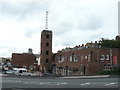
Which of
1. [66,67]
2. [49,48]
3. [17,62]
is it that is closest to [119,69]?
[66,67]

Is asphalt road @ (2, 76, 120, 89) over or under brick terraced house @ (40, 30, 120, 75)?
under

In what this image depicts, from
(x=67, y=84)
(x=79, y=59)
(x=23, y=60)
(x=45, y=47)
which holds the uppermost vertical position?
(x=45, y=47)

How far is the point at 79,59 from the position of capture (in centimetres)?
7706

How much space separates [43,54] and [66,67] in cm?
1769

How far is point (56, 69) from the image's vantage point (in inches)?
3846

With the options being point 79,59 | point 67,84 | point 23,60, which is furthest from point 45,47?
point 67,84

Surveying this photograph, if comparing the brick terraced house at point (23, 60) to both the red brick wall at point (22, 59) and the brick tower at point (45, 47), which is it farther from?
the brick tower at point (45, 47)

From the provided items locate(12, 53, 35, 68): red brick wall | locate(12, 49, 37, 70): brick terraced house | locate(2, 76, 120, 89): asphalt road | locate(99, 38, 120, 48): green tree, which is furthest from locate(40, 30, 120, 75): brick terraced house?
locate(2, 76, 120, 89): asphalt road

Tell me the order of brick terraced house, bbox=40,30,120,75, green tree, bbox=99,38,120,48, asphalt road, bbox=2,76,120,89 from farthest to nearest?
green tree, bbox=99,38,120,48, brick terraced house, bbox=40,30,120,75, asphalt road, bbox=2,76,120,89

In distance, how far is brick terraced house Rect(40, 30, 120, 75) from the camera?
69000 millimetres

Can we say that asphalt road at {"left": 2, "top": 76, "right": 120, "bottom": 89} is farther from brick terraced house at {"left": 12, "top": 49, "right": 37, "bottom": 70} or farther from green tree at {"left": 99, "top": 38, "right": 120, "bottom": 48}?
brick terraced house at {"left": 12, "top": 49, "right": 37, "bottom": 70}

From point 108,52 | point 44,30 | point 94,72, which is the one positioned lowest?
point 94,72

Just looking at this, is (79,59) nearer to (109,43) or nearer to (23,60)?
(109,43)

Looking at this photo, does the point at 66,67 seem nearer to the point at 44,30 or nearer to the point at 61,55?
the point at 61,55
